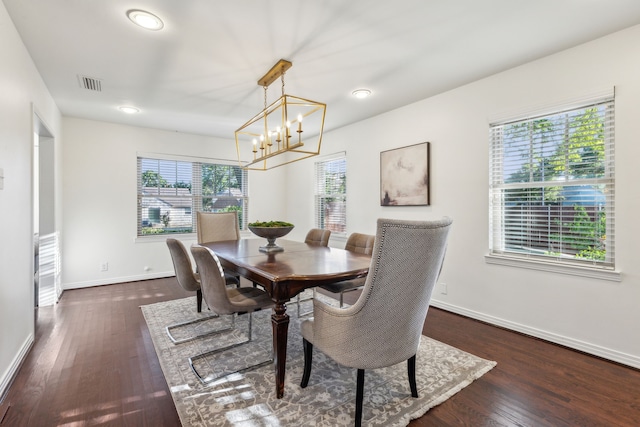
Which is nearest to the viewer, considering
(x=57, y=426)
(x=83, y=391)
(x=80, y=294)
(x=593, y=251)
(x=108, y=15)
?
(x=57, y=426)

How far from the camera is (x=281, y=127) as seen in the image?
2.78m

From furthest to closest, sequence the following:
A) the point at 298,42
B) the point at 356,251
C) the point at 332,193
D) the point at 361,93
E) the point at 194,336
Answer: the point at 332,193 → the point at 361,93 → the point at 356,251 → the point at 194,336 → the point at 298,42

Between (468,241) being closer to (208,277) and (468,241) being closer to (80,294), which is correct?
(208,277)

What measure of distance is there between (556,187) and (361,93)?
211 cm

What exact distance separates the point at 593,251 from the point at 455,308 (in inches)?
53.9

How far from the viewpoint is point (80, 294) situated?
400 centimetres

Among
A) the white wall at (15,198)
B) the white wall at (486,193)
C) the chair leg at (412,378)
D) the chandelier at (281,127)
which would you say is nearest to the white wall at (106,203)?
the chandelier at (281,127)

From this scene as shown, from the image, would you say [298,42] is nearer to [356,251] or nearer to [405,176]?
[356,251]

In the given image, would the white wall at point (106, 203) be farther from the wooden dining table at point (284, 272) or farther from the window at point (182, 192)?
the wooden dining table at point (284, 272)

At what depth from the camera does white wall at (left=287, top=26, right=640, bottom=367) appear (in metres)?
2.21

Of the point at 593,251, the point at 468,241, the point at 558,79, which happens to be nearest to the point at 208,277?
the point at 468,241

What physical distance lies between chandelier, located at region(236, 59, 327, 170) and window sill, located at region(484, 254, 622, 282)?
2072mm

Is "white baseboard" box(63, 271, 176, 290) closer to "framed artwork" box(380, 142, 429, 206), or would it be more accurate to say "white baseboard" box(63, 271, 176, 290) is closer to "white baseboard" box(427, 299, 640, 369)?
"framed artwork" box(380, 142, 429, 206)

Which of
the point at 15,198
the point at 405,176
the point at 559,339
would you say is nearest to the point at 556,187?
the point at 559,339
